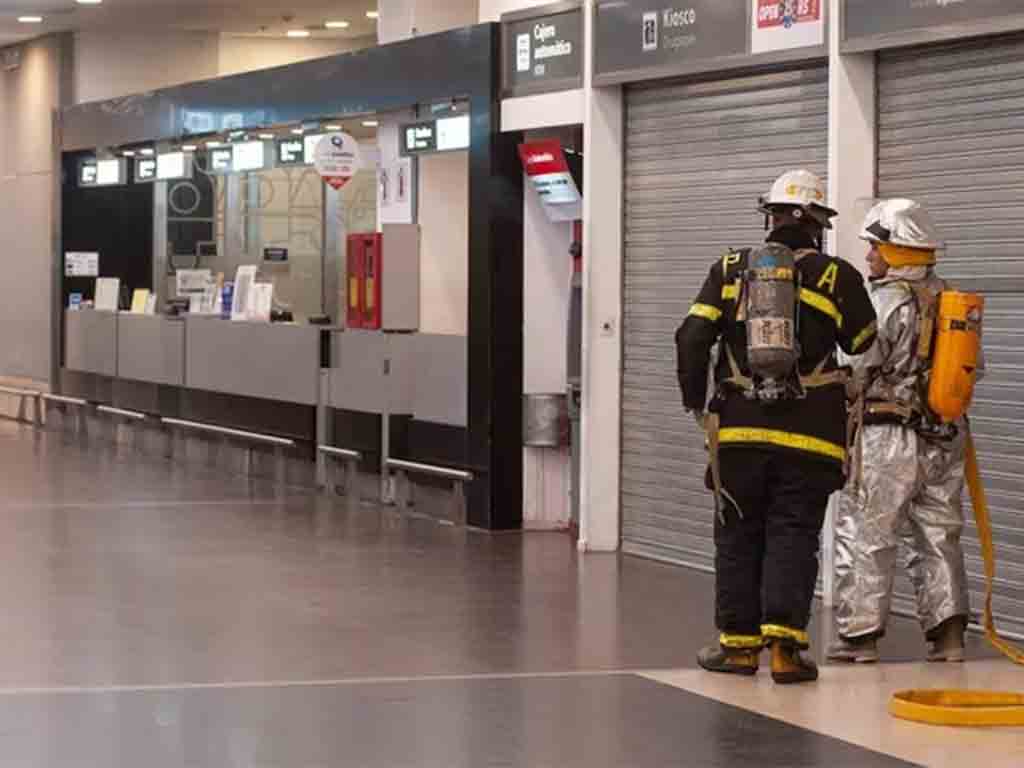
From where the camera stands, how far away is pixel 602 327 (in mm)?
13273

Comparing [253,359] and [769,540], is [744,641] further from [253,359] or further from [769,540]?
[253,359]

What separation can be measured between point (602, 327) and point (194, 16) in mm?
12790

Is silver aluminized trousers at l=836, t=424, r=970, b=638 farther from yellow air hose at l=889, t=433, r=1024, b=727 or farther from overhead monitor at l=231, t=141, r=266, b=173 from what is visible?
overhead monitor at l=231, t=141, r=266, b=173

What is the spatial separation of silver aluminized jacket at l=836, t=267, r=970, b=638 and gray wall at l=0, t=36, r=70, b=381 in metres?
18.5

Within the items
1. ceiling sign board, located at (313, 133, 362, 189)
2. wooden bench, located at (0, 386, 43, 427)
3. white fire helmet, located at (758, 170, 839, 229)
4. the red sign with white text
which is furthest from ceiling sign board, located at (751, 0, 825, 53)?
wooden bench, located at (0, 386, 43, 427)

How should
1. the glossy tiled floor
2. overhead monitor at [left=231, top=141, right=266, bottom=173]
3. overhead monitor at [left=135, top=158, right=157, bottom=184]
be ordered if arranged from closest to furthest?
the glossy tiled floor → overhead monitor at [left=231, top=141, right=266, bottom=173] → overhead monitor at [left=135, top=158, right=157, bottom=184]

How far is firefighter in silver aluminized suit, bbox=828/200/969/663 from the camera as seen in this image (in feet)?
29.8

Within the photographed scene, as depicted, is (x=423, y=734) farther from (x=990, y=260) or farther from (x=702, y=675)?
(x=990, y=260)

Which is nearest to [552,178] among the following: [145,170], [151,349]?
[151,349]

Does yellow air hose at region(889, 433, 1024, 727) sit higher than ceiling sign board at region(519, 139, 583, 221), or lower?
lower

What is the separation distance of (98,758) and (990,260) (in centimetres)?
478

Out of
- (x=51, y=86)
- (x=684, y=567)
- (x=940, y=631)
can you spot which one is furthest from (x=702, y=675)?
(x=51, y=86)

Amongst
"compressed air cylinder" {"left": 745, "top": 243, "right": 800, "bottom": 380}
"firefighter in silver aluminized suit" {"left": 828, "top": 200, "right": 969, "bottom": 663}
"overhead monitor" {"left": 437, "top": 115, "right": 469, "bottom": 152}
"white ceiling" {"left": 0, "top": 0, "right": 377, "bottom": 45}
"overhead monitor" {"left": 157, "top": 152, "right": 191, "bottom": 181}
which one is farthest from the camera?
"white ceiling" {"left": 0, "top": 0, "right": 377, "bottom": 45}

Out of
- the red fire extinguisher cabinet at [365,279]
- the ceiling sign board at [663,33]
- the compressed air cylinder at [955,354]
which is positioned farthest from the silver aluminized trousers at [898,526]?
the red fire extinguisher cabinet at [365,279]
